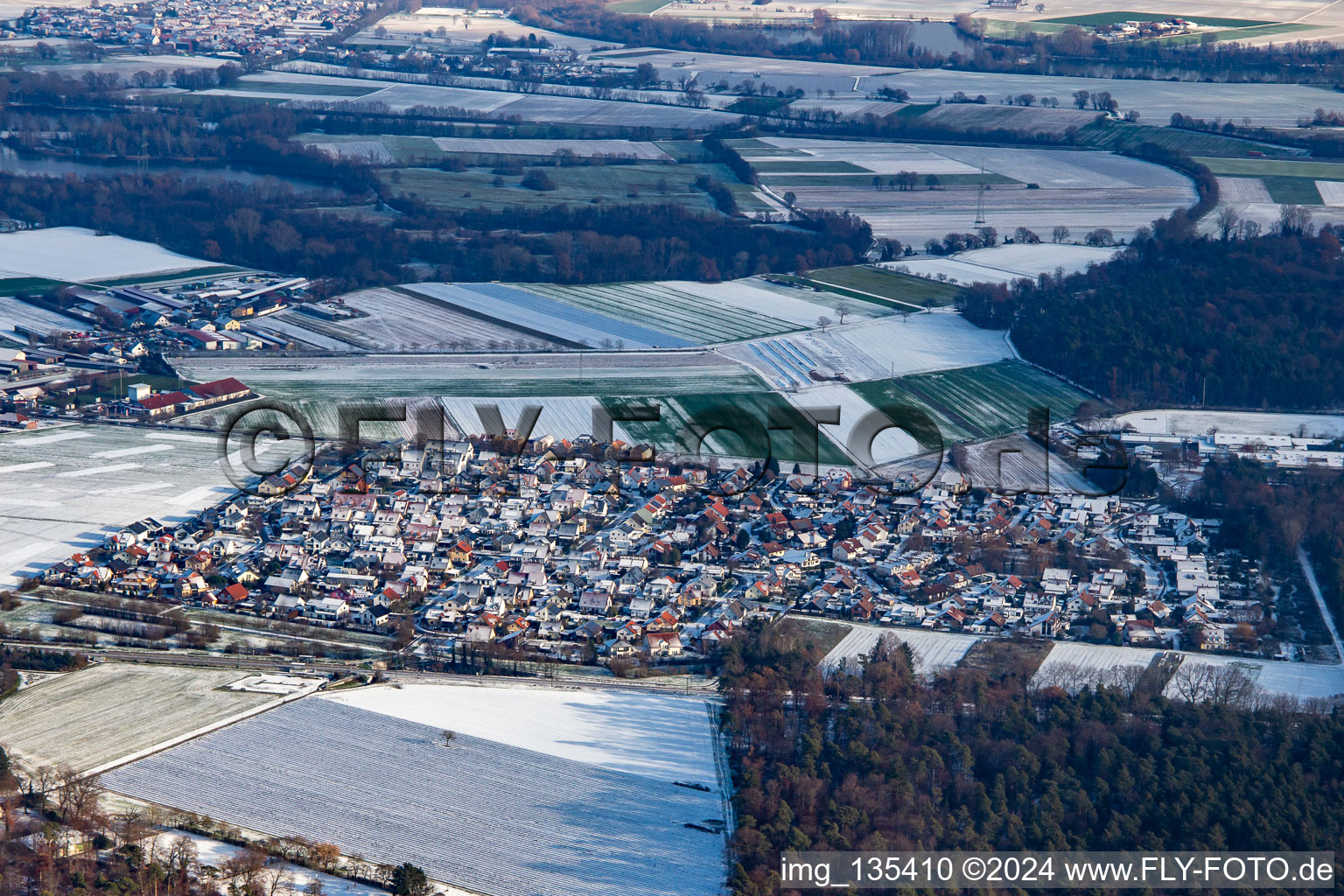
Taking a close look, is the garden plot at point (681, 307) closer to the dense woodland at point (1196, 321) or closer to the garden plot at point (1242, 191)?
the dense woodland at point (1196, 321)

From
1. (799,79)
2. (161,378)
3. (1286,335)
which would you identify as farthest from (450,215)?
(799,79)

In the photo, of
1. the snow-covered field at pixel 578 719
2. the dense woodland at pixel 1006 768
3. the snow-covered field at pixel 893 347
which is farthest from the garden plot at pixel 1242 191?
the snow-covered field at pixel 578 719

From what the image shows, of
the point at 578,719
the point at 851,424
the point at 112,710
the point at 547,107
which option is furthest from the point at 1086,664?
the point at 547,107

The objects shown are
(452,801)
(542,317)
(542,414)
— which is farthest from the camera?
(542,317)

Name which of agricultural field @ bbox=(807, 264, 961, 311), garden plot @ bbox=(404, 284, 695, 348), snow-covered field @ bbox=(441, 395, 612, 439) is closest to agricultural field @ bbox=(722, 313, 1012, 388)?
agricultural field @ bbox=(807, 264, 961, 311)

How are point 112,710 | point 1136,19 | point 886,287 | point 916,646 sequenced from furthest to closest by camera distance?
point 1136,19, point 886,287, point 916,646, point 112,710

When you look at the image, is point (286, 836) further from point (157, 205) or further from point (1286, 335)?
point (157, 205)

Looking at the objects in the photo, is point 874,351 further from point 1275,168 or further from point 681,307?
point 1275,168
